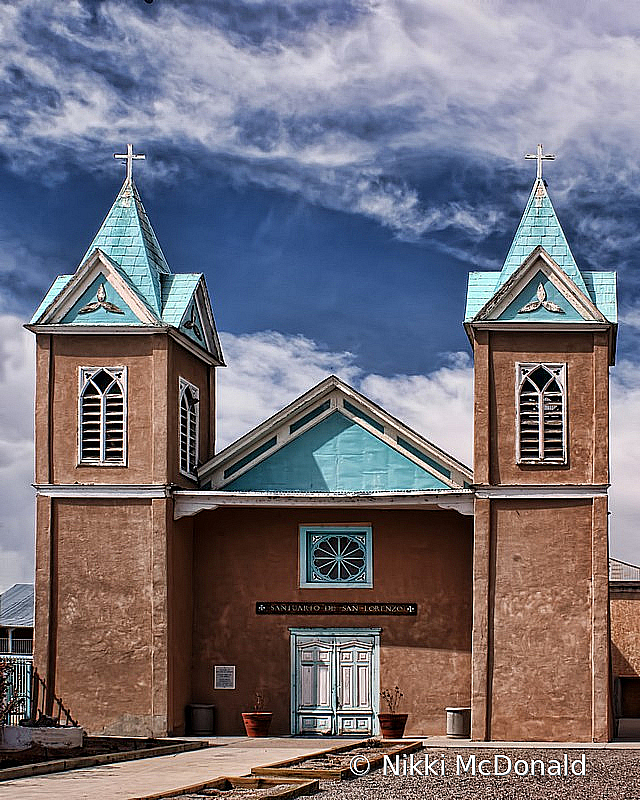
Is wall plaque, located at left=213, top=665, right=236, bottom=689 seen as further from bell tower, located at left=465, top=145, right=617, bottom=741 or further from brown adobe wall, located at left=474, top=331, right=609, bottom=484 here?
brown adobe wall, located at left=474, top=331, right=609, bottom=484

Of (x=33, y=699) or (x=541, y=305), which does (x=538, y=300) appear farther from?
(x=33, y=699)

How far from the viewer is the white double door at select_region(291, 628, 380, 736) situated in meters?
27.0

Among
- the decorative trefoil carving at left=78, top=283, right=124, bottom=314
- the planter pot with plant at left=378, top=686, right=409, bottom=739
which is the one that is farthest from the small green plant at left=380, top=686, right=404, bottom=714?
the decorative trefoil carving at left=78, top=283, right=124, bottom=314

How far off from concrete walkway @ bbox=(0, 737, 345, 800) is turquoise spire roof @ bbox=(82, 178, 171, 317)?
28.4 ft

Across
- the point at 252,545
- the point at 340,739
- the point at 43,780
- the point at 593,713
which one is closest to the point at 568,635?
the point at 593,713

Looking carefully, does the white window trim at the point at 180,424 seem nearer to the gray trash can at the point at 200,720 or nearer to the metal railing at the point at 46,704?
the gray trash can at the point at 200,720

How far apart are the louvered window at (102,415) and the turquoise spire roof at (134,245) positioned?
1.63 m

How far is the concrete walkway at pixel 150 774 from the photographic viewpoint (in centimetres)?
1625

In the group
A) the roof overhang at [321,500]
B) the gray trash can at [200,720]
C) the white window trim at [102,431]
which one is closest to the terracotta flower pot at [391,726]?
the gray trash can at [200,720]

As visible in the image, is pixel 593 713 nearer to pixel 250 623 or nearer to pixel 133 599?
pixel 250 623

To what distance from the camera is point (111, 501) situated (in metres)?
26.4

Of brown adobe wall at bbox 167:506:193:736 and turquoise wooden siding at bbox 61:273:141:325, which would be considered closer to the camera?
brown adobe wall at bbox 167:506:193:736

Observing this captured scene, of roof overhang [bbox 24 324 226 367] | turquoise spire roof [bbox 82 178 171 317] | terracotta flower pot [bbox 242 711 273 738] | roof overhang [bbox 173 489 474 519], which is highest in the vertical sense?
turquoise spire roof [bbox 82 178 171 317]

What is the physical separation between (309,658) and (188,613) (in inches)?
98.3
